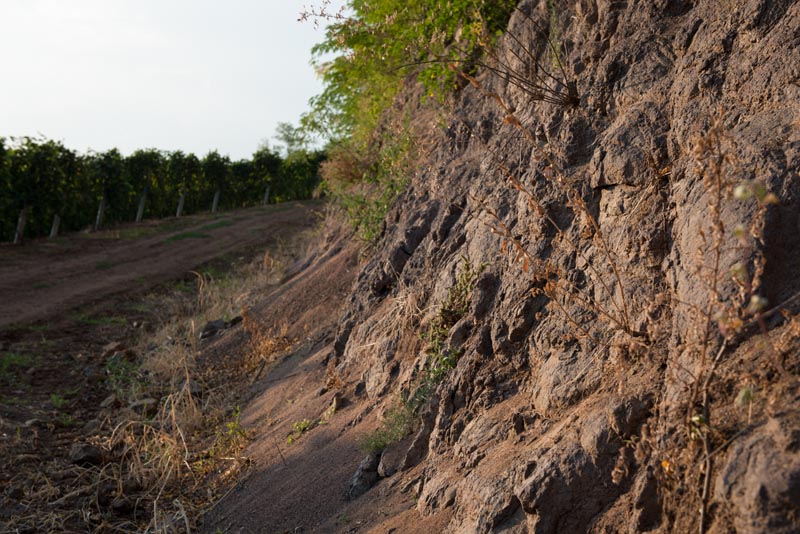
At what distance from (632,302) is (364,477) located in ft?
6.45

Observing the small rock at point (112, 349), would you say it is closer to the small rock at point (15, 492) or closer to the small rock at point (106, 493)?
the small rock at point (15, 492)

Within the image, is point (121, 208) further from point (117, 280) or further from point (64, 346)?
point (64, 346)

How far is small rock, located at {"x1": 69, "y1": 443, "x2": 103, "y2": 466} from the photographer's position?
6270mm

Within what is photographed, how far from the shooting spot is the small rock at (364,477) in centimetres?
419

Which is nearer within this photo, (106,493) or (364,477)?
(364,477)

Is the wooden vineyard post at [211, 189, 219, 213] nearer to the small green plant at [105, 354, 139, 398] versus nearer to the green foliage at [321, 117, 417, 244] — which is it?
the green foliage at [321, 117, 417, 244]

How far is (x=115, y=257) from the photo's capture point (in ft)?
67.2

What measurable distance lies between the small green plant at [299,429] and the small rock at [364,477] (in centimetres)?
131

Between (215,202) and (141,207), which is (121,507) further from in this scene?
(215,202)

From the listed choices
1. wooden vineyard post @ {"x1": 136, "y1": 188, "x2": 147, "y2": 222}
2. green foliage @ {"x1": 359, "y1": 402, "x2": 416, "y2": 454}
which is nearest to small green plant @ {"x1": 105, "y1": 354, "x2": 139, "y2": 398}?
green foliage @ {"x1": 359, "y1": 402, "x2": 416, "y2": 454}

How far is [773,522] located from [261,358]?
6928 mm

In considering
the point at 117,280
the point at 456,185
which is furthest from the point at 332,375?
the point at 117,280

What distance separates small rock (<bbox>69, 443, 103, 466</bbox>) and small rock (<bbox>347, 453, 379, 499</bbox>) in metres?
3.17

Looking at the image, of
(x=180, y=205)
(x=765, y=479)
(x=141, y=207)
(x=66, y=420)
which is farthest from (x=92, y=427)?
(x=180, y=205)
